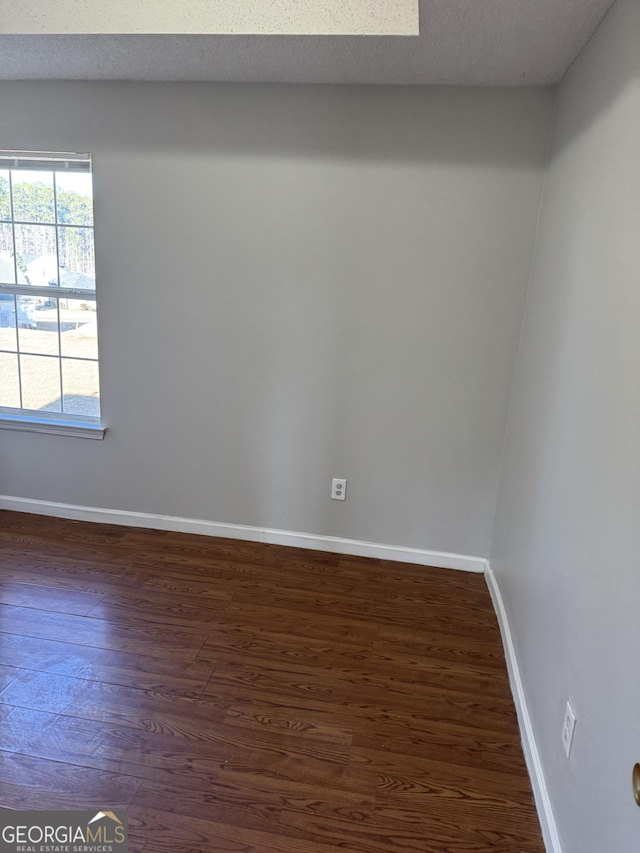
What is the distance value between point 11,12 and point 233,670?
8.21 feet

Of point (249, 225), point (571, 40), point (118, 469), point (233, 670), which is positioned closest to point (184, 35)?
point (249, 225)

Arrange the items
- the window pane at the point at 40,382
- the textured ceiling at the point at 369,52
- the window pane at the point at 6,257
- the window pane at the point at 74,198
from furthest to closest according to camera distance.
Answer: the window pane at the point at 40,382, the window pane at the point at 6,257, the window pane at the point at 74,198, the textured ceiling at the point at 369,52

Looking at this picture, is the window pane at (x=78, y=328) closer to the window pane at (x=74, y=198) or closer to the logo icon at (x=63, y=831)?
the window pane at (x=74, y=198)

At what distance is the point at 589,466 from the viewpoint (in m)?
1.50

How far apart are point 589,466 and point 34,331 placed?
2.84 m

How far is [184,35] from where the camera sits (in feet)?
6.69

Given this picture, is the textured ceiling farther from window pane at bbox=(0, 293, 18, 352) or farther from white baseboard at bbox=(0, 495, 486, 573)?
white baseboard at bbox=(0, 495, 486, 573)

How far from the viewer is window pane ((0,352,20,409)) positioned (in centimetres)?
322

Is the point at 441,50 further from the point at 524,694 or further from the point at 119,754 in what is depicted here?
the point at 119,754

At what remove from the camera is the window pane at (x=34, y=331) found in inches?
123

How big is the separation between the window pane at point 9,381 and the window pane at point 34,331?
0.13 m

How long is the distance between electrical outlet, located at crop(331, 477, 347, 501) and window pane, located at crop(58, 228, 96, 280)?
1600 millimetres

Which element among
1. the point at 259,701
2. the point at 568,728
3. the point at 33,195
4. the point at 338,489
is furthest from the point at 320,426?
the point at 33,195

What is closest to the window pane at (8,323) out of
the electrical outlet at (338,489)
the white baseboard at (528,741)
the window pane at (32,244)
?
the window pane at (32,244)
